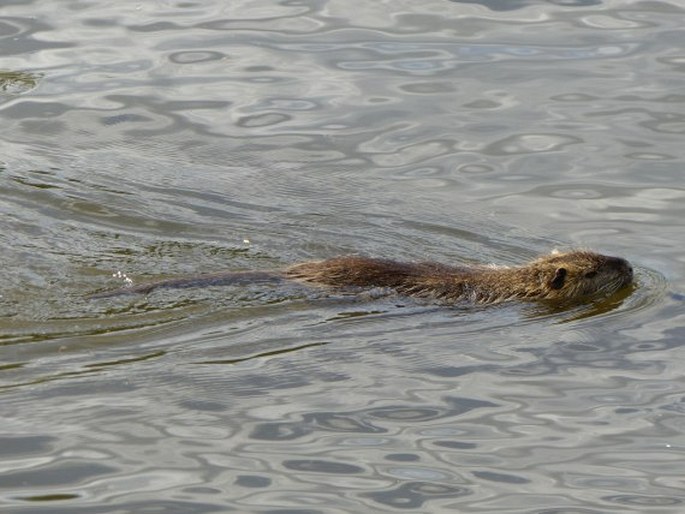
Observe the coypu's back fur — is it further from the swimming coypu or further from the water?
the water

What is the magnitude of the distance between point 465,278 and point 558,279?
0.56 m

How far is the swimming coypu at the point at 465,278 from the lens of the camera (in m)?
8.59

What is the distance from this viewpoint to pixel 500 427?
6.87 meters

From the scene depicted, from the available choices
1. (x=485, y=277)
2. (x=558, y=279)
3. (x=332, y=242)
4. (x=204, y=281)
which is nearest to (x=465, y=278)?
(x=485, y=277)

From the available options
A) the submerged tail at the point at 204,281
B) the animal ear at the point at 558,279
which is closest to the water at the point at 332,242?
the submerged tail at the point at 204,281

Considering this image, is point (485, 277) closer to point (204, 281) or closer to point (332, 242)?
point (332, 242)

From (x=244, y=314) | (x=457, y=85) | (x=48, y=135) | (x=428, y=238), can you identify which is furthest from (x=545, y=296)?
(x=48, y=135)

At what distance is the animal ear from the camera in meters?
8.80

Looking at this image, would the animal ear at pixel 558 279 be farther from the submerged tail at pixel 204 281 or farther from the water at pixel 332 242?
the submerged tail at pixel 204 281

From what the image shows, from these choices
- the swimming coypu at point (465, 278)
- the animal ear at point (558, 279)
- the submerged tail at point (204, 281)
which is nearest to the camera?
the submerged tail at point (204, 281)

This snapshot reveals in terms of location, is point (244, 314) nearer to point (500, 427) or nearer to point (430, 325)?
point (430, 325)

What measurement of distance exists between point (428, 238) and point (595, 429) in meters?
2.93

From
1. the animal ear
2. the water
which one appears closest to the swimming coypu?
the animal ear

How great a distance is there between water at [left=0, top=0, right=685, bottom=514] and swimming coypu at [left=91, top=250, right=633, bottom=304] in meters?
0.10
